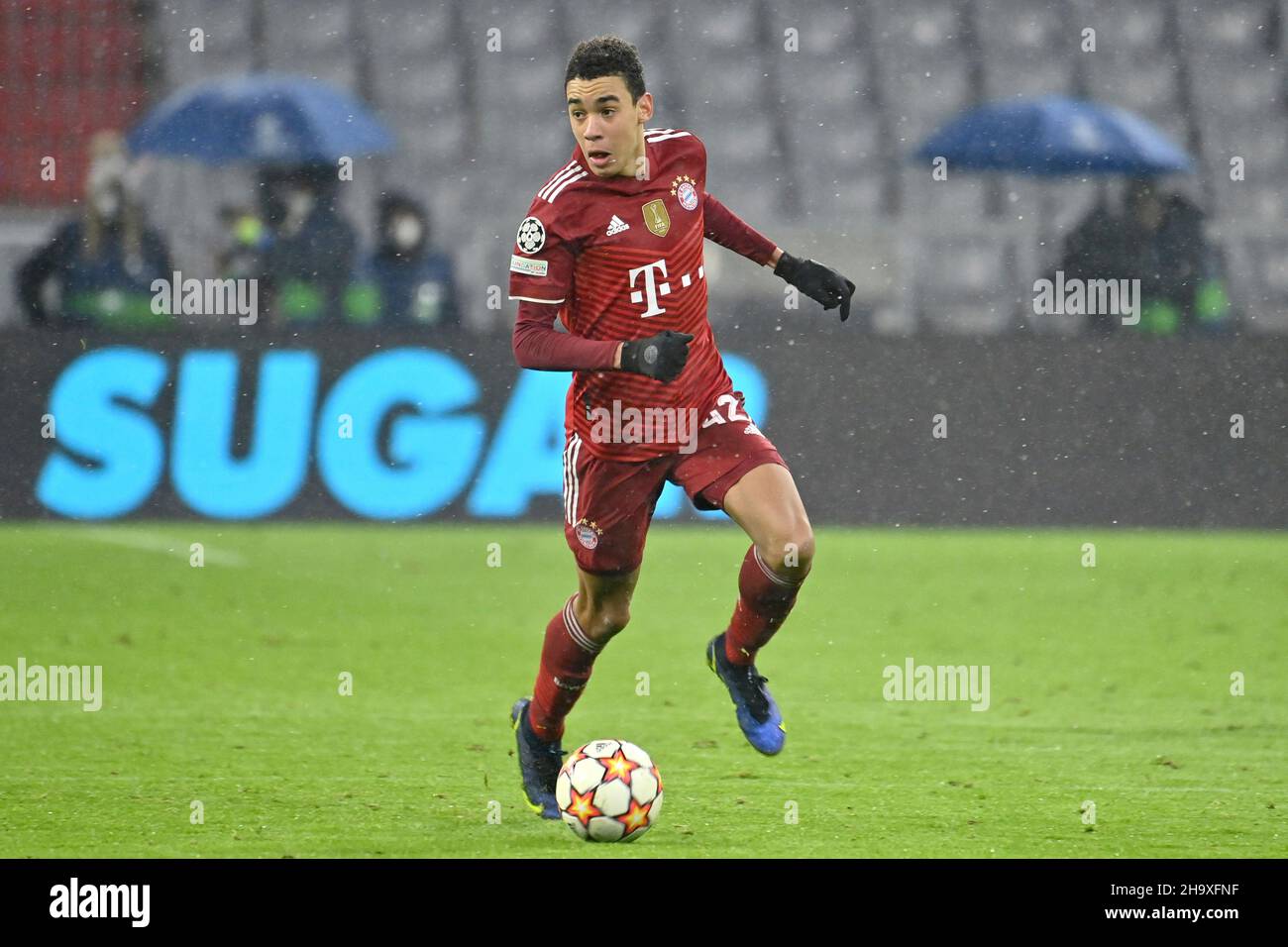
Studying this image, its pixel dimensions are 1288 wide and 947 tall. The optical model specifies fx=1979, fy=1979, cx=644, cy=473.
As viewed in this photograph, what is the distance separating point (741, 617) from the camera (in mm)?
5715

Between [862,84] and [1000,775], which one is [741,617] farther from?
[862,84]

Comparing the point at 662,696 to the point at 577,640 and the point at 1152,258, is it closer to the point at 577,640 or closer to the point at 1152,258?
the point at 577,640

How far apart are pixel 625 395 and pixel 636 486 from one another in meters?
0.26

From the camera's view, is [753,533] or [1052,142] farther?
[1052,142]

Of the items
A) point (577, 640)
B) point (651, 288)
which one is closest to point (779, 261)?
point (651, 288)

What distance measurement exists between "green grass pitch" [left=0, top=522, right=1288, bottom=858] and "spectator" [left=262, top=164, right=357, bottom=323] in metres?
1.85

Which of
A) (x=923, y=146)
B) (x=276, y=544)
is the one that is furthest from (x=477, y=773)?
(x=923, y=146)

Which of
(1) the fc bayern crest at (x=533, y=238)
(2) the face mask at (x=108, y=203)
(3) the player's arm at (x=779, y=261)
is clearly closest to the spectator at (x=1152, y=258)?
(2) the face mask at (x=108, y=203)

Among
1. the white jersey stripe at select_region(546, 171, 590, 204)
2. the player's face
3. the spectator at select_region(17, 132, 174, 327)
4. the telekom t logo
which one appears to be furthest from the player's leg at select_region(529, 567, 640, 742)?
the spectator at select_region(17, 132, 174, 327)

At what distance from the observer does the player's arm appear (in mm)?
5832

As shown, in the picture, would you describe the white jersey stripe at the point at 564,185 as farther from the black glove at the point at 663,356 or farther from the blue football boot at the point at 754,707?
the blue football boot at the point at 754,707

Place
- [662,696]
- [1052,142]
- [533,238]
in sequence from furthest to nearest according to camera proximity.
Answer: [1052,142]
[662,696]
[533,238]

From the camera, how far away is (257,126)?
14.0 meters

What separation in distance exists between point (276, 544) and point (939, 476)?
4081 millimetres
